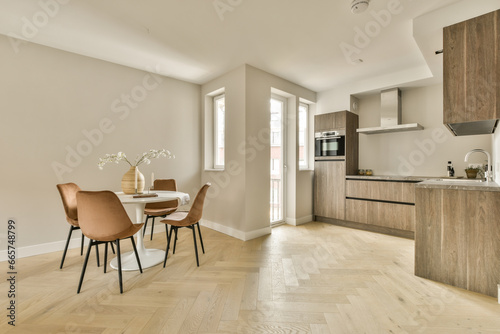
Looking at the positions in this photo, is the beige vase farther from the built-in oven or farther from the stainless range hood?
the stainless range hood

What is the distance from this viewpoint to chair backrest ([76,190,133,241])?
6.46 feet

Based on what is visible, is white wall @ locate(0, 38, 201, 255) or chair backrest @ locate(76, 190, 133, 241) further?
white wall @ locate(0, 38, 201, 255)

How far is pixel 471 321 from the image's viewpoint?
164 centimetres

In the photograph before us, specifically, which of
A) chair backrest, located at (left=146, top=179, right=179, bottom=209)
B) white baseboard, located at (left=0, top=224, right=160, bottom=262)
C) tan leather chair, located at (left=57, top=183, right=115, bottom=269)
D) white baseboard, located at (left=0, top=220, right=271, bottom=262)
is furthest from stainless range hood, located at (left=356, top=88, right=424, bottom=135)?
white baseboard, located at (left=0, top=224, right=160, bottom=262)

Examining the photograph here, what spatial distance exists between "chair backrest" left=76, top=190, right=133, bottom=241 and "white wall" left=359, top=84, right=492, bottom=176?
4281mm

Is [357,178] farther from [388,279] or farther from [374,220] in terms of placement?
[388,279]

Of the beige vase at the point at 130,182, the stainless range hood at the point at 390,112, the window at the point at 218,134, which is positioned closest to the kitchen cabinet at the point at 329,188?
the stainless range hood at the point at 390,112

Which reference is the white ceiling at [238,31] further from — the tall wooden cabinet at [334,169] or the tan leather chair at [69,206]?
the tan leather chair at [69,206]

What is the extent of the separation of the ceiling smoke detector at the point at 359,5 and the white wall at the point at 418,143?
2.59 metres

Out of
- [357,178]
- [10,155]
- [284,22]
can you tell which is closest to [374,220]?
[357,178]

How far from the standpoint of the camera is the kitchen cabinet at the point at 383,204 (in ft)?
11.6

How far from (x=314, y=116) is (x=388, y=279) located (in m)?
3.32

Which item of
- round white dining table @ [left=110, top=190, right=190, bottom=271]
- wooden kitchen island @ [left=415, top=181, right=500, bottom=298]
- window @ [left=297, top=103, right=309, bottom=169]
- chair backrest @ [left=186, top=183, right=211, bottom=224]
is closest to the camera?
wooden kitchen island @ [left=415, top=181, right=500, bottom=298]

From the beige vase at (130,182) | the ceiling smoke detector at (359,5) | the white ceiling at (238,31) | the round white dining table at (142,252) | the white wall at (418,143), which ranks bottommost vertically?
the round white dining table at (142,252)
